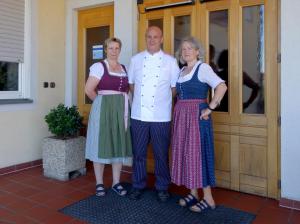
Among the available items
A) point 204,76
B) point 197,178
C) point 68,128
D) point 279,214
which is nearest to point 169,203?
point 197,178

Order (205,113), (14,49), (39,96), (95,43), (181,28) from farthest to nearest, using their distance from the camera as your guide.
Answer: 1. (95,43)
2. (39,96)
3. (14,49)
4. (181,28)
5. (205,113)

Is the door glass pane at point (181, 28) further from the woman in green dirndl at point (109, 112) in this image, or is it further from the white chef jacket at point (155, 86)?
the woman in green dirndl at point (109, 112)

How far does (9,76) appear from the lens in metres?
3.74

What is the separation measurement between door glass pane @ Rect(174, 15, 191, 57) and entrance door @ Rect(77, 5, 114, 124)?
3.22ft

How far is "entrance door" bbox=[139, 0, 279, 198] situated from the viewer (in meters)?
2.85

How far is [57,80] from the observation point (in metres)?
4.23

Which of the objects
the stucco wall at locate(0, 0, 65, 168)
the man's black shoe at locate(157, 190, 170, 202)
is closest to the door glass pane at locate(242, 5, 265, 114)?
the man's black shoe at locate(157, 190, 170, 202)

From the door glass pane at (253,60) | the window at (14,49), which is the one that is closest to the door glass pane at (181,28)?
the door glass pane at (253,60)

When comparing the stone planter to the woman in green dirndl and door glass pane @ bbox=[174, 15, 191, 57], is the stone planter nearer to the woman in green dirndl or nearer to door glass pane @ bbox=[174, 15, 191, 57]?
the woman in green dirndl

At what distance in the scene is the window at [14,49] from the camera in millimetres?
3582

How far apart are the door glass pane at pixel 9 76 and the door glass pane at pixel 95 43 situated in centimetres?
93

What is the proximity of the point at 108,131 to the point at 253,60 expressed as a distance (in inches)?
62.1

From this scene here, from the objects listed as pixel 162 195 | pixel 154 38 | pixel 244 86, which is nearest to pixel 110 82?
pixel 154 38

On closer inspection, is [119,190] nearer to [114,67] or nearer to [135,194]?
[135,194]
